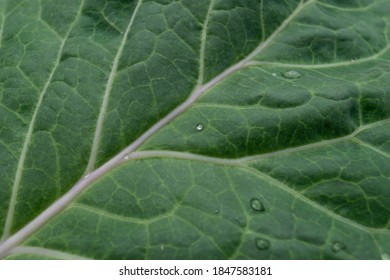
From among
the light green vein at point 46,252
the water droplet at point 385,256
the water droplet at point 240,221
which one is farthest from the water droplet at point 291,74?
the light green vein at point 46,252

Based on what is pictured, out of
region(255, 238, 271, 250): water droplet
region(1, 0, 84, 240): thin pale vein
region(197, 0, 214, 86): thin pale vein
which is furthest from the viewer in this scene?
region(197, 0, 214, 86): thin pale vein

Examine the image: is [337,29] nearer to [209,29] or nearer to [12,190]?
[209,29]

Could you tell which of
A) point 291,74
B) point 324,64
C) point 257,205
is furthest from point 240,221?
point 324,64

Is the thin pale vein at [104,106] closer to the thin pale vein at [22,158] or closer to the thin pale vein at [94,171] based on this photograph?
the thin pale vein at [94,171]

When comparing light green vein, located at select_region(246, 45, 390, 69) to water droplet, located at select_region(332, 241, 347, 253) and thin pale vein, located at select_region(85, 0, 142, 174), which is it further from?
water droplet, located at select_region(332, 241, 347, 253)

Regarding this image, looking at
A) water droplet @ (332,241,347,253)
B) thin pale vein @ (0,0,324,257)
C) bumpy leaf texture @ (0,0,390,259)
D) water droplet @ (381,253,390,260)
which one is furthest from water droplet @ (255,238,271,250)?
thin pale vein @ (0,0,324,257)

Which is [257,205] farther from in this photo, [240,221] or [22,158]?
[22,158]

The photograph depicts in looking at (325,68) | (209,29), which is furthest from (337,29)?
(209,29)
